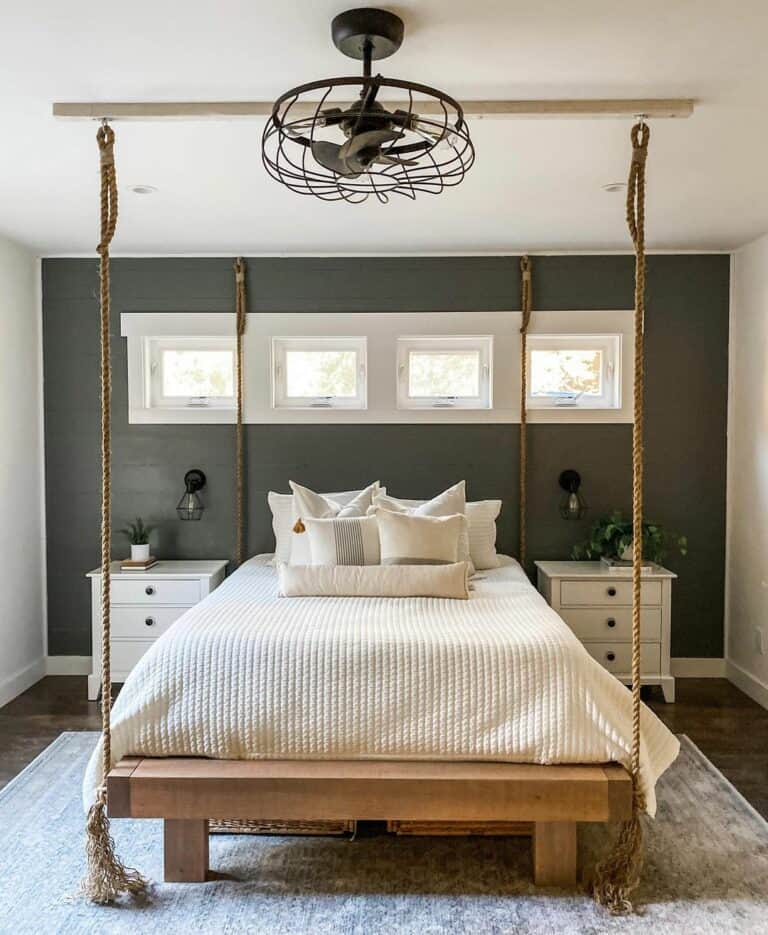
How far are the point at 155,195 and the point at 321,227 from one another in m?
0.89

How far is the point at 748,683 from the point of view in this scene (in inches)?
171

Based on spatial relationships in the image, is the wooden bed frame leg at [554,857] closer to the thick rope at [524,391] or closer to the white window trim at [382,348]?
the thick rope at [524,391]

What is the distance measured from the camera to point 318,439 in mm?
4676

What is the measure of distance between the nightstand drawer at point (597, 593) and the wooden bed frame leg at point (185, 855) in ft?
7.62

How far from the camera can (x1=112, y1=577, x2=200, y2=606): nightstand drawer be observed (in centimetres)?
428

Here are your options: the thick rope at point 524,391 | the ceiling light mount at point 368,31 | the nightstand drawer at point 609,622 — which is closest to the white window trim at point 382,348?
the thick rope at point 524,391

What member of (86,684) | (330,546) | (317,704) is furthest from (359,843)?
(86,684)

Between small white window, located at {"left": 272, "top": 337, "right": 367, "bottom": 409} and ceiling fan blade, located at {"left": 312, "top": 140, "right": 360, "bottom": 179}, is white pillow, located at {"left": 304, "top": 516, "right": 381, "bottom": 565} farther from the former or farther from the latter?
ceiling fan blade, located at {"left": 312, "top": 140, "right": 360, "bottom": 179}

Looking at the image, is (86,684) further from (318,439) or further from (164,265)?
(164,265)

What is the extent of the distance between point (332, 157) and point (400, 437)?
103 inches

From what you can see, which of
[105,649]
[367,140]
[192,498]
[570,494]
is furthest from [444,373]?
[105,649]

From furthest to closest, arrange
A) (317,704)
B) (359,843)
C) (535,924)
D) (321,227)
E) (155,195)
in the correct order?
(321,227) → (155,195) → (359,843) → (317,704) → (535,924)

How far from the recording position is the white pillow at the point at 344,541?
3.72 m

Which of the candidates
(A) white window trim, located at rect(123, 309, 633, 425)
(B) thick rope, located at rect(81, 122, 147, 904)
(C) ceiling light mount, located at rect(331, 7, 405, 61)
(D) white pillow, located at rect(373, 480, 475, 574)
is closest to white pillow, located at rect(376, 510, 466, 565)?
(D) white pillow, located at rect(373, 480, 475, 574)
